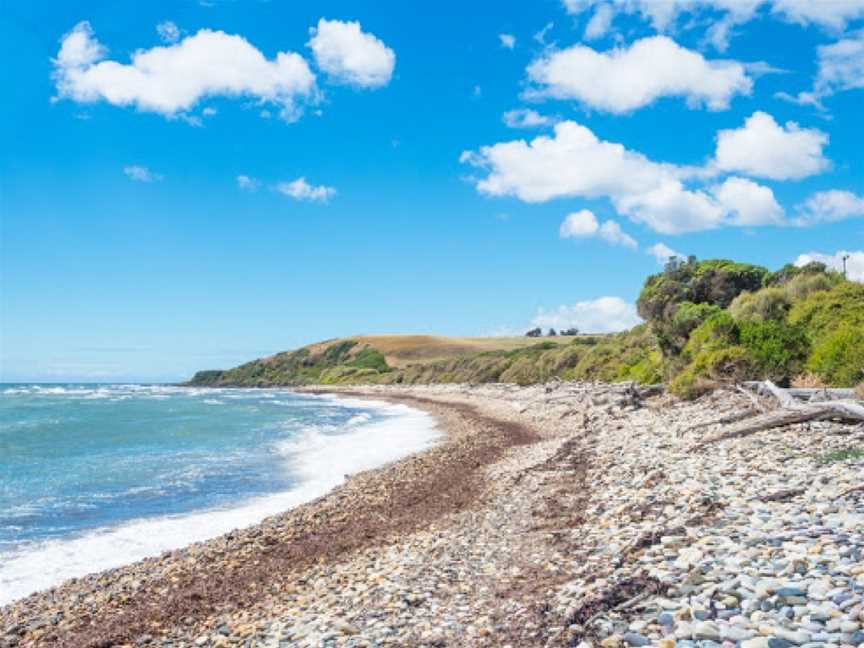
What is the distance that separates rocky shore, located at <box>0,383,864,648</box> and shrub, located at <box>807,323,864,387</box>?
799 cm

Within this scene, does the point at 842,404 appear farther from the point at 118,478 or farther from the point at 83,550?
the point at 118,478

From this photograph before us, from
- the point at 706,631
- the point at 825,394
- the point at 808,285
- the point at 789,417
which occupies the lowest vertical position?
the point at 706,631

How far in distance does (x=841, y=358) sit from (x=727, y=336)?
23.1ft

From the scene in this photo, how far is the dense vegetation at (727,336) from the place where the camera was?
83.4 ft

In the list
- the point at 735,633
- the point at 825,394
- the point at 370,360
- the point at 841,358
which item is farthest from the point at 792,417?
the point at 370,360

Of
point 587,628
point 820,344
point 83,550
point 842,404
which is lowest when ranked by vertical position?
point 83,550

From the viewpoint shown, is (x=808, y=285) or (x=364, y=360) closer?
(x=808, y=285)

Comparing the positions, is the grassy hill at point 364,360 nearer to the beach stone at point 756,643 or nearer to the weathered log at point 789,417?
the weathered log at point 789,417

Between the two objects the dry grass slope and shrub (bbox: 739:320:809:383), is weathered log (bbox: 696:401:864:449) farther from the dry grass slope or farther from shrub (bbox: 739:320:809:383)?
the dry grass slope

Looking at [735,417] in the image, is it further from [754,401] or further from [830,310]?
[830,310]

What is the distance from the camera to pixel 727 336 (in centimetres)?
2959

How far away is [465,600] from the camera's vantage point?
8.06 metres

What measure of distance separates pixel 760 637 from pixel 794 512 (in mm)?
3879

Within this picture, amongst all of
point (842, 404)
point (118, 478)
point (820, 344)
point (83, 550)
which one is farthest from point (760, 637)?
point (820, 344)
